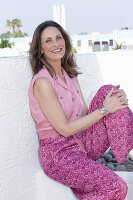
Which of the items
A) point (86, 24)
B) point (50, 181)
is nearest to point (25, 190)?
point (50, 181)

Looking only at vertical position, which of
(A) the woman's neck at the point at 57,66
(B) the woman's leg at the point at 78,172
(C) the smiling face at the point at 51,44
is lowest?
(B) the woman's leg at the point at 78,172

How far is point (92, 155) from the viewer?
2264 millimetres

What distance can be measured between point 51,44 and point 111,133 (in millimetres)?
663

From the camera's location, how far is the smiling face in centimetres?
219

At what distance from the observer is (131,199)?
2143mm

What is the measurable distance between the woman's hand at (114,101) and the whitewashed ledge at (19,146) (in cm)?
43

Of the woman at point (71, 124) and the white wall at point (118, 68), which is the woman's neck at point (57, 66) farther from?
the white wall at point (118, 68)

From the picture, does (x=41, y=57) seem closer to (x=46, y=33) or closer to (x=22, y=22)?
(x=46, y=33)

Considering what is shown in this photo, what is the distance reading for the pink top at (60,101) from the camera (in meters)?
2.11

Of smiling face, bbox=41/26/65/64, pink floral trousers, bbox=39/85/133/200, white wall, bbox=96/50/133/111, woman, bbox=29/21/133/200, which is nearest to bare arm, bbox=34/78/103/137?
woman, bbox=29/21/133/200

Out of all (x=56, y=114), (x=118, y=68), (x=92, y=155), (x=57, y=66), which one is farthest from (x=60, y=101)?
(x=118, y=68)

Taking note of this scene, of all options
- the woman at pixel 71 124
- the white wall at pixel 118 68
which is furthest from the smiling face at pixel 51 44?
the white wall at pixel 118 68

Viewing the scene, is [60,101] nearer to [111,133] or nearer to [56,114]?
[56,114]

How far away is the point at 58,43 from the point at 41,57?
0.48 feet
